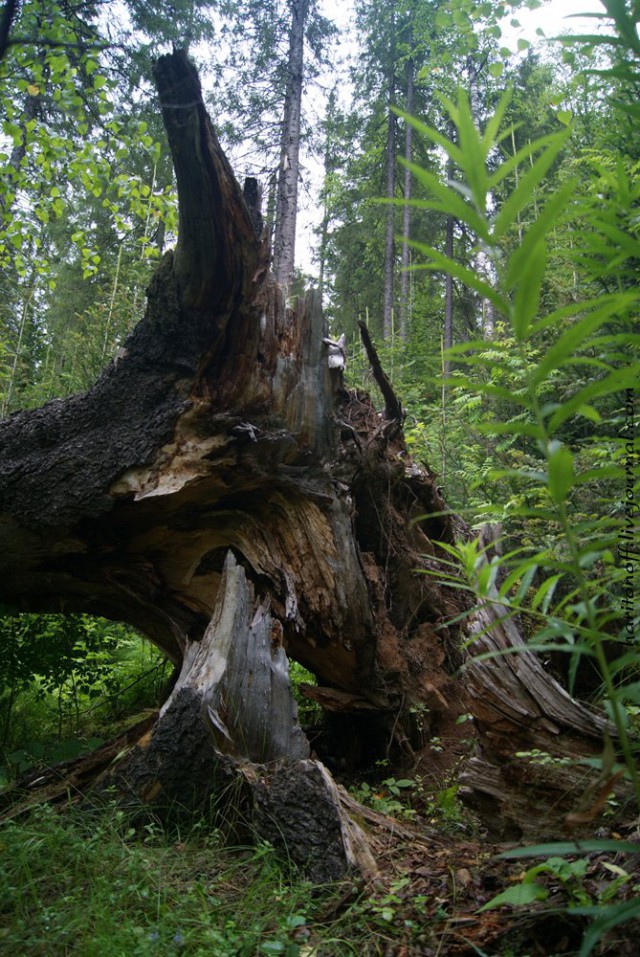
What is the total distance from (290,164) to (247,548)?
9833 mm

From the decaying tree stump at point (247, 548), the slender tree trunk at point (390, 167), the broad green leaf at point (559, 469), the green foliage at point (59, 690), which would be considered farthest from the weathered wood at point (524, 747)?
the slender tree trunk at point (390, 167)

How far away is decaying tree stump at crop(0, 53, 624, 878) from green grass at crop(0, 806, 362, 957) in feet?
0.68

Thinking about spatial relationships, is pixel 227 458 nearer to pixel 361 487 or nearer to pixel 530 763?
pixel 361 487

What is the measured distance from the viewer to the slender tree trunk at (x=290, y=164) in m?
11.5

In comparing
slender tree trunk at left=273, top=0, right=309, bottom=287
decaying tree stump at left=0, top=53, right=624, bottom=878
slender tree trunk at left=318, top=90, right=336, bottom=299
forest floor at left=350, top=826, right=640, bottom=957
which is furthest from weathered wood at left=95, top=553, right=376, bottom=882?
slender tree trunk at left=318, top=90, right=336, bottom=299

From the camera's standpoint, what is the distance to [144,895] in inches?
95.5

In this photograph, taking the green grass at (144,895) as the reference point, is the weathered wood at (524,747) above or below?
above

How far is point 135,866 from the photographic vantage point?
2.61 meters

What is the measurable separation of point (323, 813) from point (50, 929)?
1175mm

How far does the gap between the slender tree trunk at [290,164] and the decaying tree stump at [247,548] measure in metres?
6.69

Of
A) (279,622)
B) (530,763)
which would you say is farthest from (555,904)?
(279,622)

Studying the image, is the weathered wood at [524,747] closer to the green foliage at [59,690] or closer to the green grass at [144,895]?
the green grass at [144,895]

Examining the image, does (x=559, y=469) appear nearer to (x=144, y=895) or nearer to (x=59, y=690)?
(x=144, y=895)

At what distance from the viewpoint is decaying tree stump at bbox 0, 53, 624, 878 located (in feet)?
10.6
